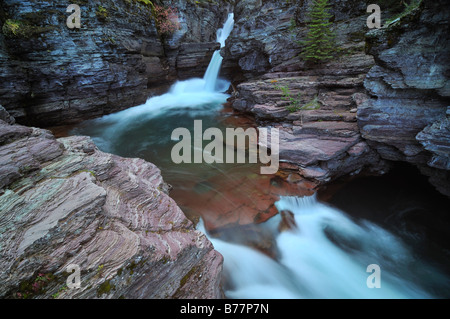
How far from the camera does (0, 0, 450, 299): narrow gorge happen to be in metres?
3.03

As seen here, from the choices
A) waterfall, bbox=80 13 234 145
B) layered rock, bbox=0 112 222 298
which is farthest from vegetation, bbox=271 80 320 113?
layered rock, bbox=0 112 222 298

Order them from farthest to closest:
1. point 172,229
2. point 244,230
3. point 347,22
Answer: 1. point 347,22
2. point 244,230
3. point 172,229

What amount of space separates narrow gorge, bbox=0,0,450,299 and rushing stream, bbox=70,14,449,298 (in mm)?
40

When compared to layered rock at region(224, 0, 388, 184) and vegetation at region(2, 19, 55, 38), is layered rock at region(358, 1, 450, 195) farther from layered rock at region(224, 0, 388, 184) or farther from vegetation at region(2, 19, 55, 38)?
vegetation at region(2, 19, 55, 38)

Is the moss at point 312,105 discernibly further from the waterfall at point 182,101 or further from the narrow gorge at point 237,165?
the waterfall at point 182,101

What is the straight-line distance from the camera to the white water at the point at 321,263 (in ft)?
14.6

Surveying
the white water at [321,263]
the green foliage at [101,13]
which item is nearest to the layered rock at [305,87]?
the white water at [321,263]

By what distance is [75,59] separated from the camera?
1009 centimetres

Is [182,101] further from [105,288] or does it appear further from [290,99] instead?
[105,288]
